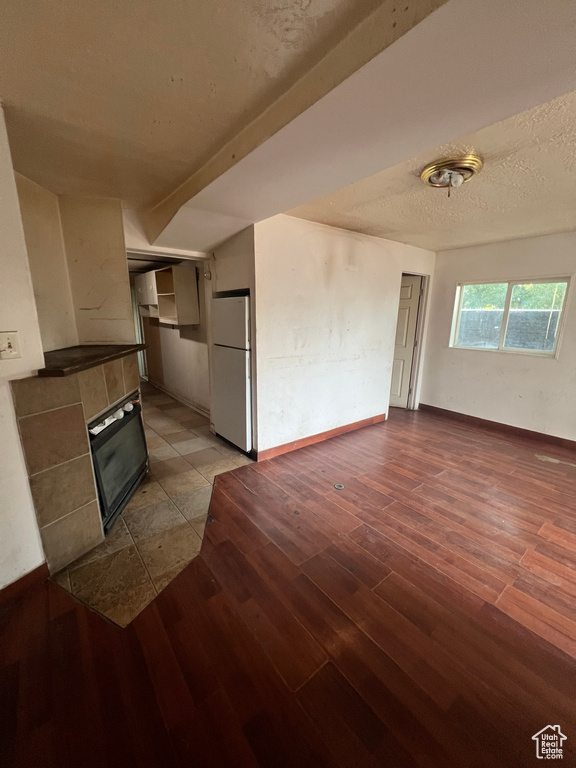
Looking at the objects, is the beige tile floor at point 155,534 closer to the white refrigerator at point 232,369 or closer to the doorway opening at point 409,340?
the white refrigerator at point 232,369

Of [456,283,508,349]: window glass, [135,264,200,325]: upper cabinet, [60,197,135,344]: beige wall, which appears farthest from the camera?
[135,264,200,325]: upper cabinet

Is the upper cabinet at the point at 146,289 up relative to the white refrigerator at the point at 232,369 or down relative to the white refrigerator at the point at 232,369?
up

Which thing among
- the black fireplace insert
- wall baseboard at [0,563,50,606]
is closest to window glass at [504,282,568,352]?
the black fireplace insert

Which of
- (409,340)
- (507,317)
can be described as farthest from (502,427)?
(409,340)

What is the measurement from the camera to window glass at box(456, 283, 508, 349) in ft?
12.5

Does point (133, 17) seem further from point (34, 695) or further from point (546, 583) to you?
point (546, 583)

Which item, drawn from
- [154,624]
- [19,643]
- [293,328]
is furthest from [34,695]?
[293,328]

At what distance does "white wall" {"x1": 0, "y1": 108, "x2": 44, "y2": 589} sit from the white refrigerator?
1546mm

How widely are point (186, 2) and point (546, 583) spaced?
2.93 metres

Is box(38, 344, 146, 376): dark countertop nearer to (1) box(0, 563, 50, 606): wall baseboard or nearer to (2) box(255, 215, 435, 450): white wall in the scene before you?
(1) box(0, 563, 50, 606): wall baseboard

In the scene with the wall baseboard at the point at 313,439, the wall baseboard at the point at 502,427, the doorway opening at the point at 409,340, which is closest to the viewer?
the wall baseboard at the point at 313,439

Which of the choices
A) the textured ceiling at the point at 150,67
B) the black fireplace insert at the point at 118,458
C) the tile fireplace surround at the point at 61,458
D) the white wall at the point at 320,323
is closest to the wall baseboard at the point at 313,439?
the white wall at the point at 320,323

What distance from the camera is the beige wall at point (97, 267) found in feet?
7.36

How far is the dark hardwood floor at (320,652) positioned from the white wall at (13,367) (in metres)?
0.26
